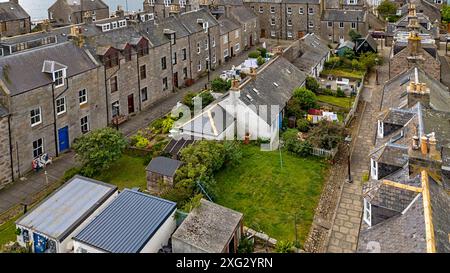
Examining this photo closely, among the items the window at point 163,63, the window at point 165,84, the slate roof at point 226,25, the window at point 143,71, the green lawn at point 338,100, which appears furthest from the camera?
the slate roof at point 226,25

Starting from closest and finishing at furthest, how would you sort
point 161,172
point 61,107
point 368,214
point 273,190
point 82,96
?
point 368,214, point 161,172, point 273,190, point 61,107, point 82,96

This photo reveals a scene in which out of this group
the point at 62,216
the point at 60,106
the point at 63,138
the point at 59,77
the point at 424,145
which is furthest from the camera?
the point at 63,138

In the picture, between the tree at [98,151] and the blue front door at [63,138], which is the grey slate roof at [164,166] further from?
the blue front door at [63,138]

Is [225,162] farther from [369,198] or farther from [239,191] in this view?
[369,198]


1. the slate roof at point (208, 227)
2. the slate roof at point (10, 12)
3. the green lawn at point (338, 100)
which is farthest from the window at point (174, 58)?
the slate roof at point (10, 12)

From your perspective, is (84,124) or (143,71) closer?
(84,124)

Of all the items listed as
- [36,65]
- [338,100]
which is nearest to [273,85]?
[338,100]

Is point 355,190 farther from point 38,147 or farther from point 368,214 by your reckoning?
point 38,147

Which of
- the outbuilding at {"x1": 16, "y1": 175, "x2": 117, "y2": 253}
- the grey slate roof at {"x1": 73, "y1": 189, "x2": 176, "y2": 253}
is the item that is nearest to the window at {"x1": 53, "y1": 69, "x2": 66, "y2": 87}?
the outbuilding at {"x1": 16, "y1": 175, "x2": 117, "y2": 253}
